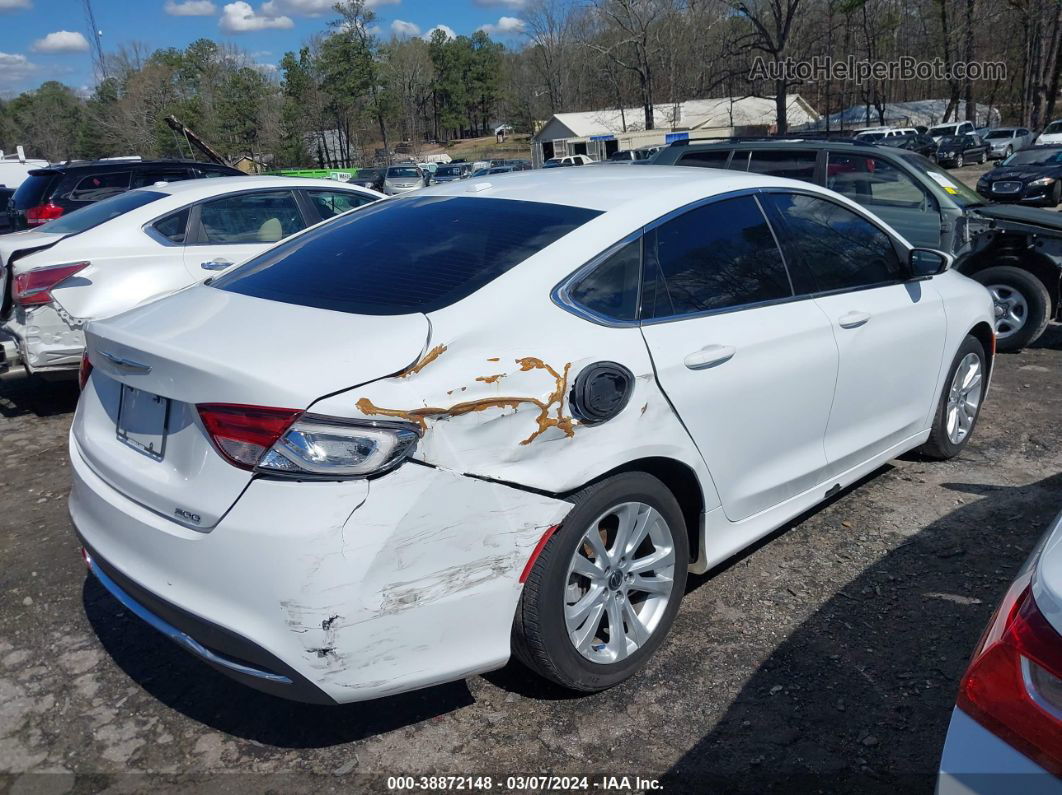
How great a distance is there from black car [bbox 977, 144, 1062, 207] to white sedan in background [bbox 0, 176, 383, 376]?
68.7 feet

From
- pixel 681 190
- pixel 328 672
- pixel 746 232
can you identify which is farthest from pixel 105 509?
pixel 746 232

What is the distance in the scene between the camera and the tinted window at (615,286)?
278 centimetres

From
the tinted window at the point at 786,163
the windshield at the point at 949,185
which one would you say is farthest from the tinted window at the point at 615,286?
the windshield at the point at 949,185

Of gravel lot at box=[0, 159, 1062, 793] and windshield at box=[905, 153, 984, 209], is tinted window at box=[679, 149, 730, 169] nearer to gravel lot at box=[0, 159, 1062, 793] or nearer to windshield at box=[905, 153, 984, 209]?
windshield at box=[905, 153, 984, 209]

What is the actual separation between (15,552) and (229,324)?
2338mm

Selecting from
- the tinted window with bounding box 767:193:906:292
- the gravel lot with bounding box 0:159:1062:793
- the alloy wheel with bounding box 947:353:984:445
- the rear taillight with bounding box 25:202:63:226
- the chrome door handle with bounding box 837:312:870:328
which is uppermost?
the rear taillight with bounding box 25:202:63:226

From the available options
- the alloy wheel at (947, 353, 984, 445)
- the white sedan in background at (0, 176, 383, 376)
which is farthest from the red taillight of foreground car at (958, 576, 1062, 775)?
the white sedan in background at (0, 176, 383, 376)

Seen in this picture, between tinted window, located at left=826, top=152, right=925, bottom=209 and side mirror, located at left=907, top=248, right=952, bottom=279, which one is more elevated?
tinted window, located at left=826, top=152, right=925, bottom=209

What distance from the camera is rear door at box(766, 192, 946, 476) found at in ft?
12.0

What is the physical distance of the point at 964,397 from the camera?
4828 mm

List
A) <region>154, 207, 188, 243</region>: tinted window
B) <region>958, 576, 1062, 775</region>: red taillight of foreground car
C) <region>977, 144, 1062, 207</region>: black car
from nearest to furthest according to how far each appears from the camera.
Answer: <region>958, 576, 1062, 775</region>: red taillight of foreground car → <region>154, 207, 188, 243</region>: tinted window → <region>977, 144, 1062, 207</region>: black car

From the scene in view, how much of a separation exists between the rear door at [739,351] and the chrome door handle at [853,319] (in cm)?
12

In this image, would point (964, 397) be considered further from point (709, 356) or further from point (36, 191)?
point (36, 191)

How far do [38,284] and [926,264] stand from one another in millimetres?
5542
